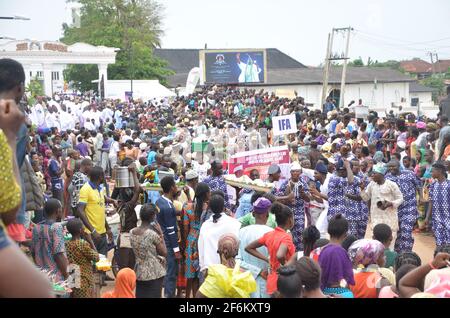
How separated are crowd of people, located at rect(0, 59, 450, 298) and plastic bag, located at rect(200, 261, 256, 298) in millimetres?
10

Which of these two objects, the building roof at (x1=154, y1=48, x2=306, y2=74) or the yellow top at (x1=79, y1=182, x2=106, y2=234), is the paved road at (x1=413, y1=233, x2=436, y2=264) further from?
the building roof at (x1=154, y1=48, x2=306, y2=74)

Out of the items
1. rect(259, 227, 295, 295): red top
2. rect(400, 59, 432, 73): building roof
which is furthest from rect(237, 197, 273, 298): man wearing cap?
rect(400, 59, 432, 73): building roof

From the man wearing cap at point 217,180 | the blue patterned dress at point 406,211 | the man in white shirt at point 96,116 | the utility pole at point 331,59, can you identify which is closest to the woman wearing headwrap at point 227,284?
the man wearing cap at point 217,180

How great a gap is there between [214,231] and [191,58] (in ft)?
257

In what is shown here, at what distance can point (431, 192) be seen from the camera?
11695mm

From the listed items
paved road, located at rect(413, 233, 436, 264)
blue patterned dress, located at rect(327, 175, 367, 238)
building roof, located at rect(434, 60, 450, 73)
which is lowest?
paved road, located at rect(413, 233, 436, 264)

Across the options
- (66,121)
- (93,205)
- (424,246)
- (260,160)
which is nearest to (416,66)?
(66,121)

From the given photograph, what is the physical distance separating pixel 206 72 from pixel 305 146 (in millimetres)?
38348

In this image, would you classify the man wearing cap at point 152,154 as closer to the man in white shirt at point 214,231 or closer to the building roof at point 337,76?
the man in white shirt at point 214,231

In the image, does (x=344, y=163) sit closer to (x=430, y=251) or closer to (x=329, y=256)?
(x=430, y=251)

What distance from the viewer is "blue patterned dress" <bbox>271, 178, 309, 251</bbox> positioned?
35.1 feet

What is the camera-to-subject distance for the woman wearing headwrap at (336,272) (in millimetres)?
6509

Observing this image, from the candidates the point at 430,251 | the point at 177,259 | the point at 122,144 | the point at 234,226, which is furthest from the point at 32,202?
the point at 122,144

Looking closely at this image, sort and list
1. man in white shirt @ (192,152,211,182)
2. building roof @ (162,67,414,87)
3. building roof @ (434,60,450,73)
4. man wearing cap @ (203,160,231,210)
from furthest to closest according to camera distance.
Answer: building roof @ (434,60,450,73) → building roof @ (162,67,414,87) → man in white shirt @ (192,152,211,182) → man wearing cap @ (203,160,231,210)
